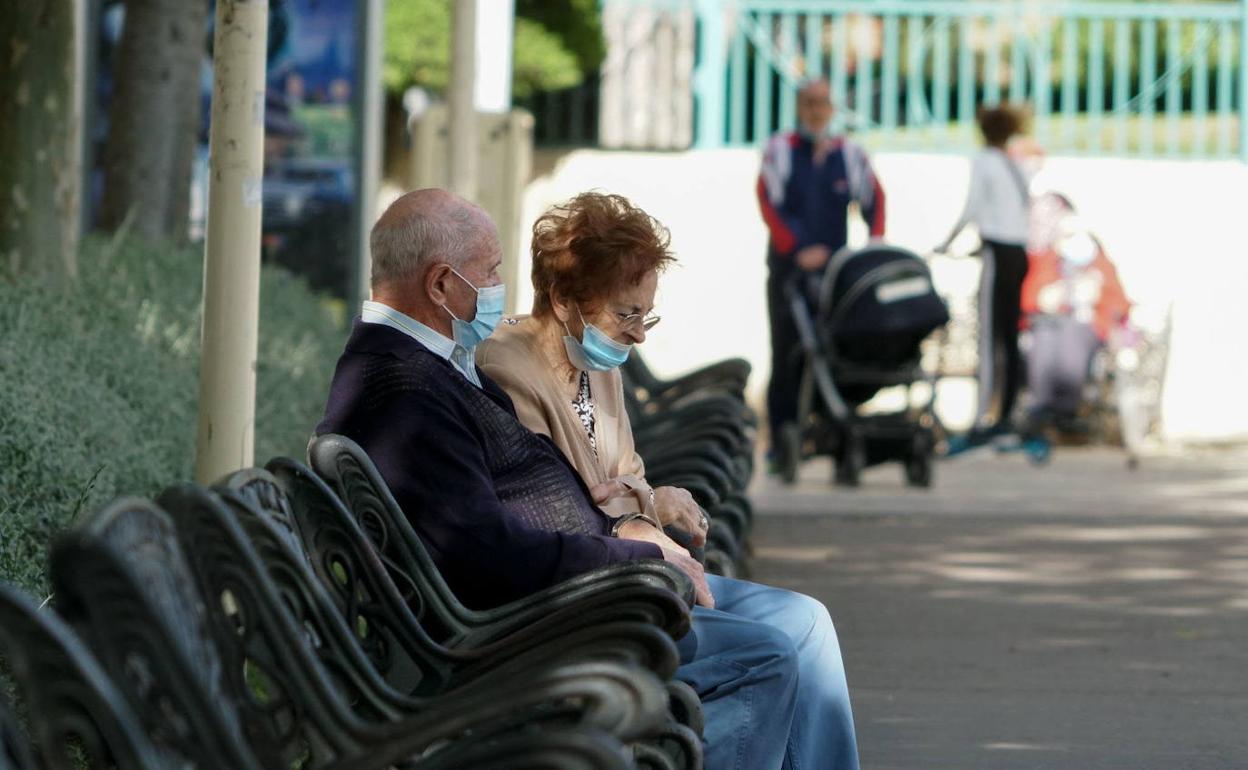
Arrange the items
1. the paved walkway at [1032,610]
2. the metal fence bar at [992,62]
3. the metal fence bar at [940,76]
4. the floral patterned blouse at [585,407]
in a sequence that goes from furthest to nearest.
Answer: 1. the metal fence bar at [940,76]
2. the metal fence bar at [992,62]
3. the paved walkway at [1032,610]
4. the floral patterned blouse at [585,407]

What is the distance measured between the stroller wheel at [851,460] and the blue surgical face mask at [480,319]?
7501 millimetres

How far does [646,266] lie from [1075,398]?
370 inches

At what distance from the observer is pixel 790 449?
39.8 feet

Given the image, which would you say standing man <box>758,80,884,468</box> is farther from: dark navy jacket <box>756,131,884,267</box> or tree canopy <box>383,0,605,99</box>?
tree canopy <box>383,0,605,99</box>

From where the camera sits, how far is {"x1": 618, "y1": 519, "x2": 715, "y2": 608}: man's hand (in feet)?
14.9

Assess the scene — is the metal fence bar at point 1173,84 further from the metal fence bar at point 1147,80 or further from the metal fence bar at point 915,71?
the metal fence bar at point 915,71

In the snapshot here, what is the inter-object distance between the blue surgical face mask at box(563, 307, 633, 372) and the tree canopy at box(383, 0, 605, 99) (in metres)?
14.1

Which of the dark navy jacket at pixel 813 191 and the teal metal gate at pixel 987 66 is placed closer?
the dark navy jacket at pixel 813 191

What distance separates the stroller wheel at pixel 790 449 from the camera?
12.1m

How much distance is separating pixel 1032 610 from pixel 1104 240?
328 inches

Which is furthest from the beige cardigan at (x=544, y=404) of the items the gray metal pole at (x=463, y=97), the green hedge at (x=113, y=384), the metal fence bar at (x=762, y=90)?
the metal fence bar at (x=762, y=90)

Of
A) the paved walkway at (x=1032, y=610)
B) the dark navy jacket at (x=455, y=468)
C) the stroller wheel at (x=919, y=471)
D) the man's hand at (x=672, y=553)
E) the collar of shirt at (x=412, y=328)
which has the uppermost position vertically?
the collar of shirt at (x=412, y=328)

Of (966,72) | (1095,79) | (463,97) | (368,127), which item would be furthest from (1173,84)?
(463,97)

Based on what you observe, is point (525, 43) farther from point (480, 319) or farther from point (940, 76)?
point (480, 319)
